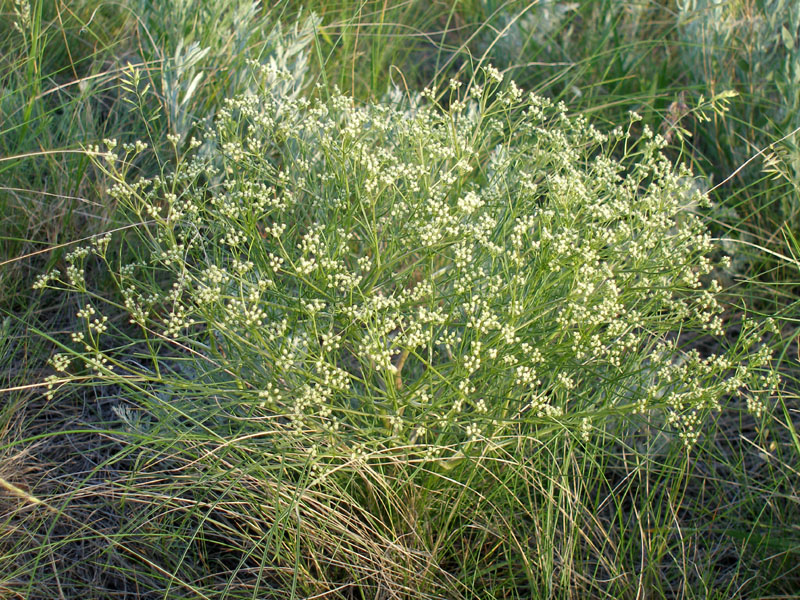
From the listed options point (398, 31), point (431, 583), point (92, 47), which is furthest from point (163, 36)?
point (431, 583)

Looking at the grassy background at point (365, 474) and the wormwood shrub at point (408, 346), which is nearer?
the wormwood shrub at point (408, 346)

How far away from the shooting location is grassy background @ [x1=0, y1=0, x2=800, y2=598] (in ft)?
7.29

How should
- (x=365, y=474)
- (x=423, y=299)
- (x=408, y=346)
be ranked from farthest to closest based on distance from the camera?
1. (x=423, y=299)
2. (x=365, y=474)
3. (x=408, y=346)

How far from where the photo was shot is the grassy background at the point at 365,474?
2.22 metres

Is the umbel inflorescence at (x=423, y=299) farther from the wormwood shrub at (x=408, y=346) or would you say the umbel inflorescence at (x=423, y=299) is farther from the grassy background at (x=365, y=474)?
the grassy background at (x=365, y=474)

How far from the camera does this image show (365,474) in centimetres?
219

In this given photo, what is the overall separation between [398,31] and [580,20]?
1117 mm

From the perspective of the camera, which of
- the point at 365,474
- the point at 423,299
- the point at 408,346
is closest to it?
the point at 408,346

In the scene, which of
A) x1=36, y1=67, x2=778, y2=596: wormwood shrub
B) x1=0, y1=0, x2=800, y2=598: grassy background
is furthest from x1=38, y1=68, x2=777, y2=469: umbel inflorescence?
x1=0, y1=0, x2=800, y2=598: grassy background

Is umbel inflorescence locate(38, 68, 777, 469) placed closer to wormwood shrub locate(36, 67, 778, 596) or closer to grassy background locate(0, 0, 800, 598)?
wormwood shrub locate(36, 67, 778, 596)

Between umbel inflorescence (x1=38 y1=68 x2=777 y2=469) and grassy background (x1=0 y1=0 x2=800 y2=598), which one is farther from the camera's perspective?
grassy background (x1=0 y1=0 x2=800 y2=598)

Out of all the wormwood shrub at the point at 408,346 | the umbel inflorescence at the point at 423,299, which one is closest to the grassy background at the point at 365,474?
the wormwood shrub at the point at 408,346

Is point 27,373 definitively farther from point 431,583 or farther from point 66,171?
point 431,583

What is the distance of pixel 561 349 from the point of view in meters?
2.10
